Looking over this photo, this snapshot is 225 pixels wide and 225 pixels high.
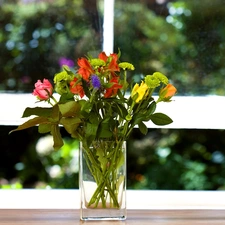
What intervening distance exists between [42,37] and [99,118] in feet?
1.78

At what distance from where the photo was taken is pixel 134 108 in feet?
5.72

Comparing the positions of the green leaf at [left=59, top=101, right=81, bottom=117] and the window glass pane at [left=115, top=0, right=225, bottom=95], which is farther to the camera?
the window glass pane at [left=115, top=0, right=225, bottom=95]

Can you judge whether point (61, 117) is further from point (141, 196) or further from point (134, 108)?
point (141, 196)

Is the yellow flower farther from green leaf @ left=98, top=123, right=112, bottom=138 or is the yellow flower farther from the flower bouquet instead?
green leaf @ left=98, top=123, right=112, bottom=138

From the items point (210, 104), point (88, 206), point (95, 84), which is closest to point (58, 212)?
point (88, 206)

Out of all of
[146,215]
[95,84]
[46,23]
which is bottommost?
[146,215]

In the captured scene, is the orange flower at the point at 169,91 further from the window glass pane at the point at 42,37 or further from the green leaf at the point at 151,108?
the window glass pane at the point at 42,37

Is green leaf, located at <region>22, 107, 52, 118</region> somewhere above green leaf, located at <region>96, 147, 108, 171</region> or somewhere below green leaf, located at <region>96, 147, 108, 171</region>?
above

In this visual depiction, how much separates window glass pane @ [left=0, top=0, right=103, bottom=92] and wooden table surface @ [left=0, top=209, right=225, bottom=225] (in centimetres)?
45

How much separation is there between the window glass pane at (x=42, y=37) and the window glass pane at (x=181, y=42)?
14 cm

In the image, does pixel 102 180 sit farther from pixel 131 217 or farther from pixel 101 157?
pixel 131 217

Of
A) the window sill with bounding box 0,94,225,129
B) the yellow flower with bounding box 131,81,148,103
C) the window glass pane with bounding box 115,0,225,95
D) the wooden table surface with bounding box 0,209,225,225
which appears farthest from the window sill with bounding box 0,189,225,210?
the yellow flower with bounding box 131,81,148,103

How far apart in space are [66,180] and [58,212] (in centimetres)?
33

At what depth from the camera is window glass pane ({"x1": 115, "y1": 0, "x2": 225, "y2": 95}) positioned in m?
2.15
